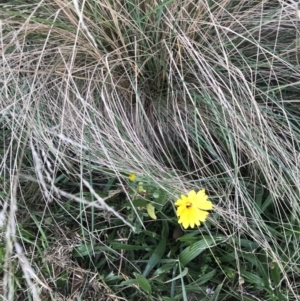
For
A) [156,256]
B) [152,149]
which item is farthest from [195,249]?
[152,149]

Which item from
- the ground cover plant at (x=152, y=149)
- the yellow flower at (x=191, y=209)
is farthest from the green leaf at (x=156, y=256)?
the yellow flower at (x=191, y=209)

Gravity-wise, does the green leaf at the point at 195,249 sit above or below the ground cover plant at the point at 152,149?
below

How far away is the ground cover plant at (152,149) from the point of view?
867 millimetres

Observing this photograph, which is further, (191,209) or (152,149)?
(152,149)

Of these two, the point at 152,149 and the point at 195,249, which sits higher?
the point at 152,149

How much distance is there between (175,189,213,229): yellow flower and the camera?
799 millimetres

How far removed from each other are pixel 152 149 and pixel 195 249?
0.21m

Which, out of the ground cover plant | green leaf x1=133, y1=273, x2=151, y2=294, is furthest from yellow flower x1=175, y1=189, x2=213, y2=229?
green leaf x1=133, y1=273, x2=151, y2=294

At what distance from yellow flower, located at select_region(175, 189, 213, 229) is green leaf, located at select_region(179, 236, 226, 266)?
83mm

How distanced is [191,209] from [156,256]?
0.14 m

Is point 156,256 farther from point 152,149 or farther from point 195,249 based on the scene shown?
point 152,149

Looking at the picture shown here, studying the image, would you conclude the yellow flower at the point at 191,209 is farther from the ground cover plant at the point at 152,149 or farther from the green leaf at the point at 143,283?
the green leaf at the point at 143,283

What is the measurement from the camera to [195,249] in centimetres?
87

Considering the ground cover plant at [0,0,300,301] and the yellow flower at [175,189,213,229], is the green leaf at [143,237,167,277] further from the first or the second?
the yellow flower at [175,189,213,229]
